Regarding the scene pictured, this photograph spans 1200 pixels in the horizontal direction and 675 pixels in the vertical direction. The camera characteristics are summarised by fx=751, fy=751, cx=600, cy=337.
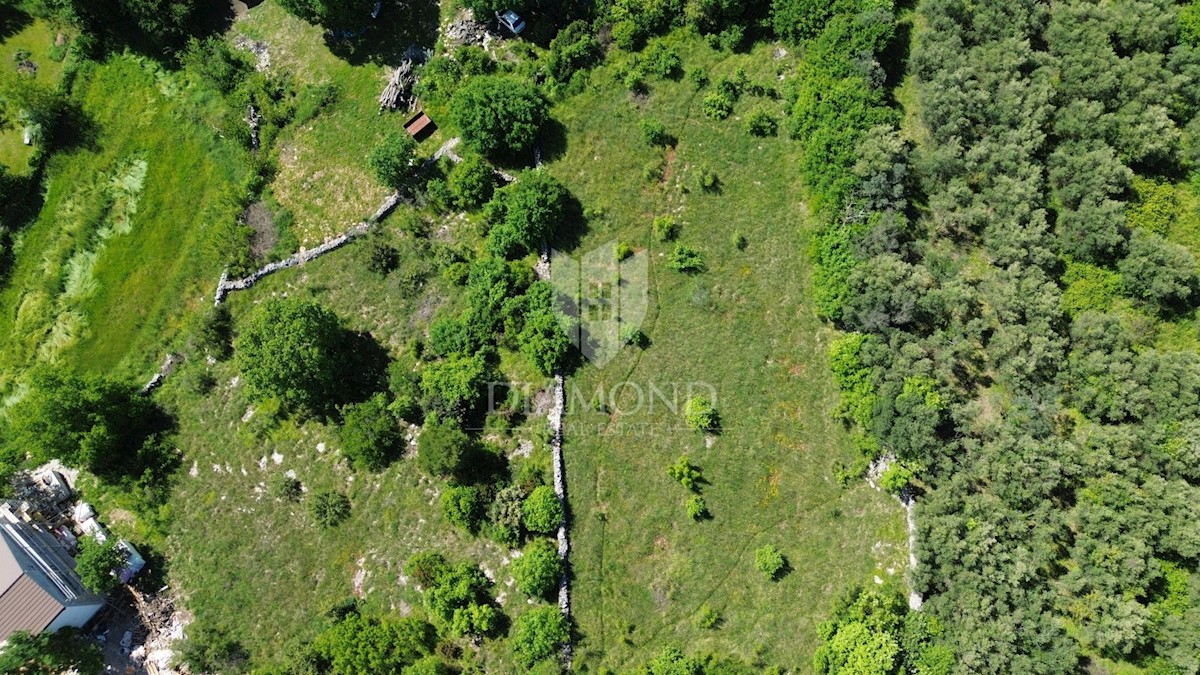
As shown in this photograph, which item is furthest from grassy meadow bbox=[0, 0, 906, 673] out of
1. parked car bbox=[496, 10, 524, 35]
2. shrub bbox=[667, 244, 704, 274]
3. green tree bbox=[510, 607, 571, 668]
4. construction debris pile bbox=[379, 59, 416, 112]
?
parked car bbox=[496, 10, 524, 35]

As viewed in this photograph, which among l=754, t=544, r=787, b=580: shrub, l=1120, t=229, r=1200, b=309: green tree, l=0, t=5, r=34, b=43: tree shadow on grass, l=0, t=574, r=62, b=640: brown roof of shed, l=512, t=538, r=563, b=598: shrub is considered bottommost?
l=754, t=544, r=787, b=580: shrub

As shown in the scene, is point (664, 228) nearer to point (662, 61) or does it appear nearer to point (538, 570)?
point (662, 61)

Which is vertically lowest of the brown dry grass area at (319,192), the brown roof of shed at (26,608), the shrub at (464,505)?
the shrub at (464,505)

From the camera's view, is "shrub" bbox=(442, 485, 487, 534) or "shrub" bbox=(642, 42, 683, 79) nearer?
"shrub" bbox=(442, 485, 487, 534)

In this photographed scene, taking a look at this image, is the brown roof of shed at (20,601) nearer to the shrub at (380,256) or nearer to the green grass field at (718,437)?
the shrub at (380,256)

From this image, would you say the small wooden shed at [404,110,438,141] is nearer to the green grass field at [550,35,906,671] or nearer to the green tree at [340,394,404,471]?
the green grass field at [550,35,906,671]

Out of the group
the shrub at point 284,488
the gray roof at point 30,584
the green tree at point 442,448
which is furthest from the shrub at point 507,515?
the gray roof at point 30,584

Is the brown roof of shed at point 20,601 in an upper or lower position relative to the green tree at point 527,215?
lower

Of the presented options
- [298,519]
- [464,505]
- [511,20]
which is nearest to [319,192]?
[511,20]
